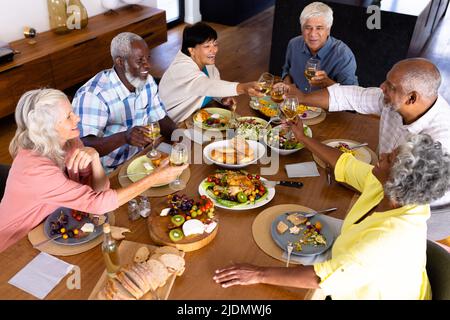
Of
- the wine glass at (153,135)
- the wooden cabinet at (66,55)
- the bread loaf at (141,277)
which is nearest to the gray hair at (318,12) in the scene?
the wine glass at (153,135)

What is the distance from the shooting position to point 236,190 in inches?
73.1

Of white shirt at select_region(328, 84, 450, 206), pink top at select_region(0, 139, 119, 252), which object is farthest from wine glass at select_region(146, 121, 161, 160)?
white shirt at select_region(328, 84, 450, 206)

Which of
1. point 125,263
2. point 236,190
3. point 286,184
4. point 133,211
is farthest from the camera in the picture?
point 286,184

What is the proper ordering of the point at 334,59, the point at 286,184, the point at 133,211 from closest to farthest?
1. the point at 133,211
2. the point at 286,184
3. the point at 334,59

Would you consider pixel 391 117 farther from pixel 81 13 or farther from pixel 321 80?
pixel 81 13

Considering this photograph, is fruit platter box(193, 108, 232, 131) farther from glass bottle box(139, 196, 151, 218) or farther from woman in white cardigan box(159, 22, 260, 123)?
glass bottle box(139, 196, 151, 218)

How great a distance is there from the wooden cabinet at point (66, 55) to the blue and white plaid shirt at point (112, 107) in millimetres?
1762

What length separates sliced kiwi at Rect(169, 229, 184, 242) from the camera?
1.58 metres

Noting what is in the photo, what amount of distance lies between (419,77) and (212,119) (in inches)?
45.9

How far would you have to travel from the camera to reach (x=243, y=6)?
7.34 m

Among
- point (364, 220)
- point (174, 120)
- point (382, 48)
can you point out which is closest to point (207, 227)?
point (364, 220)

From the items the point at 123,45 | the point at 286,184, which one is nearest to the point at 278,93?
the point at 286,184

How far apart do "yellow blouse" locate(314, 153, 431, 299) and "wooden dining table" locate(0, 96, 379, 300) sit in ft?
0.51

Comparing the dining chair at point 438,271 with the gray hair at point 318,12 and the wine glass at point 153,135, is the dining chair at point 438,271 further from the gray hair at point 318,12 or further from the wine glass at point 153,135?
the gray hair at point 318,12
